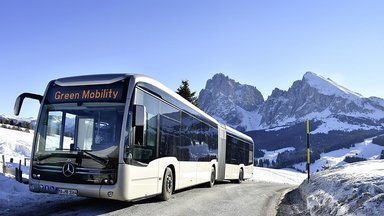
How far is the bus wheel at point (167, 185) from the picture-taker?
11.0 meters

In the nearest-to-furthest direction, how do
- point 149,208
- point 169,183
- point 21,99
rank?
point 149,208 → point 21,99 → point 169,183

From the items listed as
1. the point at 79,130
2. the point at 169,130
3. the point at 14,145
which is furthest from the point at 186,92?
the point at 79,130

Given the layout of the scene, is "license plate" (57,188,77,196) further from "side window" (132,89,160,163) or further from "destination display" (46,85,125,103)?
"destination display" (46,85,125,103)

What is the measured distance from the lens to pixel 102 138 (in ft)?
29.6

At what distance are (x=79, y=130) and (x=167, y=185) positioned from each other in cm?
331

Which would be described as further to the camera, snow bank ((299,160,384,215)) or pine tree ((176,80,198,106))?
pine tree ((176,80,198,106))

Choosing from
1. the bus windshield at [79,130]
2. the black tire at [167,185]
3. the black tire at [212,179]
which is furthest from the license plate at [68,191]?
the black tire at [212,179]

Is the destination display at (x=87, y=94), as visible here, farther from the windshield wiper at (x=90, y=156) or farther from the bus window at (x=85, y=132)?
the windshield wiper at (x=90, y=156)

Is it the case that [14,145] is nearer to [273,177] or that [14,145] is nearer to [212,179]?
[273,177]

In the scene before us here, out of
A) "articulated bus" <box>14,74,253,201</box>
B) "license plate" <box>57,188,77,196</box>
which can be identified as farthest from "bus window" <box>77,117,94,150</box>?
"license plate" <box>57,188,77,196</box>

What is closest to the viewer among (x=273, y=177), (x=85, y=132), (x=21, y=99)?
(x=85, y=132)

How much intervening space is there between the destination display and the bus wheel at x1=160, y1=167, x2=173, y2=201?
121 inches

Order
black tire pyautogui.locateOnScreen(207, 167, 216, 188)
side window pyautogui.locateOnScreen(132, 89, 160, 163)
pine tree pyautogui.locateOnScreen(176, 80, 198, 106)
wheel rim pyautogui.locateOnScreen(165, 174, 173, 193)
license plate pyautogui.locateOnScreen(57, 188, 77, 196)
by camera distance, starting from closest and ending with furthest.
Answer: license plate pyautogui.locateOnScreen(57, 188, 77, 196) → side window pyautogui.locateOnScreen(132, 89, 160, 163) → wheel rim pyautogui.locateOnScreen(165, 174, 173, 193) → black tire pyautogui.locateOnScreen(207, 167, 216, 188) → pine tree pyautogui.locateOnScreen(176, 80, 198, 106)

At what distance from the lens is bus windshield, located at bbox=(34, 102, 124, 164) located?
8898 mm
